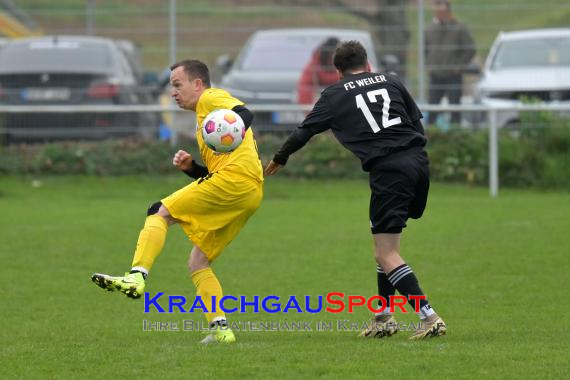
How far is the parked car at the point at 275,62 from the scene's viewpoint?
59.2ft

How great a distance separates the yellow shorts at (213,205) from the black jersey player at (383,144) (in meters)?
0.32

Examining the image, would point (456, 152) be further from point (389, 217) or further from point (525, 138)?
point (389, 217)

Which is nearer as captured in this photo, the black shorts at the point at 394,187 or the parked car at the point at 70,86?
the black shorts at the point at 394,187

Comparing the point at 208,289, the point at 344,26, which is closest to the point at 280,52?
the point at 344,26

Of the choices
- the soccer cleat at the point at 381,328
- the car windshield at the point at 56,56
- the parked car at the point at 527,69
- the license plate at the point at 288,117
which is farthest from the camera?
the car windshield at the point at 56,56

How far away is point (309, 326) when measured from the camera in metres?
8.77

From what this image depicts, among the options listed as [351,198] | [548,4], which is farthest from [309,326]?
[548,4]

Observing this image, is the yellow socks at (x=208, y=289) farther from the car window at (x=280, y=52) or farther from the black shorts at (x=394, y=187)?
the car window at (x=280, y=52)

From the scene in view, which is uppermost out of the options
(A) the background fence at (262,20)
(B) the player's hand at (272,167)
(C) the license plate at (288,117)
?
(A) the background fence at (262,20)

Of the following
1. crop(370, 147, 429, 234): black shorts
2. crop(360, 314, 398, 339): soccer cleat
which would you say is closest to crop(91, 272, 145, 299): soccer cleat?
crop(370, 147, 429, 234): black shorts

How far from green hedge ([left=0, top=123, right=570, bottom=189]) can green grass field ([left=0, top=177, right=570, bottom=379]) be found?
0.25m

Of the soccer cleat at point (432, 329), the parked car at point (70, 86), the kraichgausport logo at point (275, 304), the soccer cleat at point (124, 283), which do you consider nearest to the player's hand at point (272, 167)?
the soccer cleat at point (124, 283)

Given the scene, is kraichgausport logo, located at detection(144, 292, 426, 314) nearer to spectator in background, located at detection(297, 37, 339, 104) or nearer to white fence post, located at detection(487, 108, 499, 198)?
white fence post, located at detection(487, 108, 499, 198)

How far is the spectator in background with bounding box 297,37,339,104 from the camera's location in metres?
17.8
